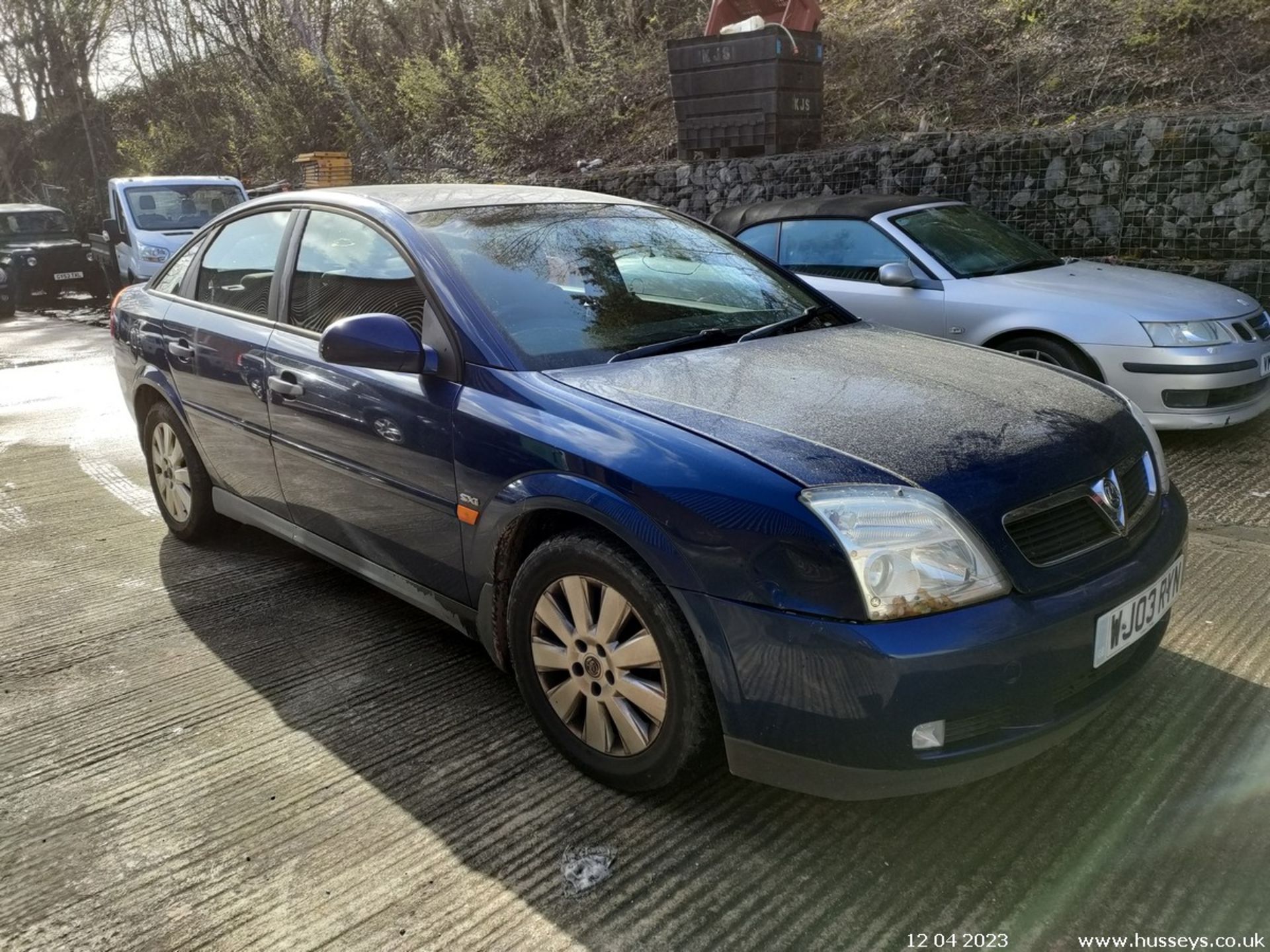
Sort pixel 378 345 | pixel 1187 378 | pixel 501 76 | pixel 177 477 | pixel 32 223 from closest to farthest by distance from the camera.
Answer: pixel 378 345 → pixel 177 477 → pixel 1187 378 → pixel 501 76 → pixel 32 223

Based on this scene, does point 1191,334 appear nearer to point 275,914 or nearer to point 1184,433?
point 1184,433

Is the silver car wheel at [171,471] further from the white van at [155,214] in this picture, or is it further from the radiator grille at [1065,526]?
the white van at [155,214]

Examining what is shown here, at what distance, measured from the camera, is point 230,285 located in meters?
4.15

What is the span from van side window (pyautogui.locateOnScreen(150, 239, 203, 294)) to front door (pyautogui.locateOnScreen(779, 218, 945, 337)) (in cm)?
Answer: 345

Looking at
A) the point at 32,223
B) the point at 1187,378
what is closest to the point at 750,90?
the point at 1187,378

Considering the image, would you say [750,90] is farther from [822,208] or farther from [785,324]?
[785,324]

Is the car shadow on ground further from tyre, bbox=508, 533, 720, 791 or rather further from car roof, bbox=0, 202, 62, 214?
car roof, bbox=0, 202, 62, 214

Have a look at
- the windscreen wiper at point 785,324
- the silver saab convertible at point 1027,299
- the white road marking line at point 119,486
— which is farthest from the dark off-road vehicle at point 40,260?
the windscreen wiper at point 785,324

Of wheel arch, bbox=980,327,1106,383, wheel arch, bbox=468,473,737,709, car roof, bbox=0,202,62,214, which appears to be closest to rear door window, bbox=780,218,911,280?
wheel arch, bbox=980,327,1106,383

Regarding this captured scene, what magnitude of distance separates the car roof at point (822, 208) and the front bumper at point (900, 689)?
4614 millimetres

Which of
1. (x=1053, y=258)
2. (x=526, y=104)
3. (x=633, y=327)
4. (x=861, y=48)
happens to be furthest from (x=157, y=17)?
(x=633, y=327)

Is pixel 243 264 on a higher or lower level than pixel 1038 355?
higher

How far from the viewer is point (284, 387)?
357 centimetres

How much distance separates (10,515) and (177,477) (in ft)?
4.63
